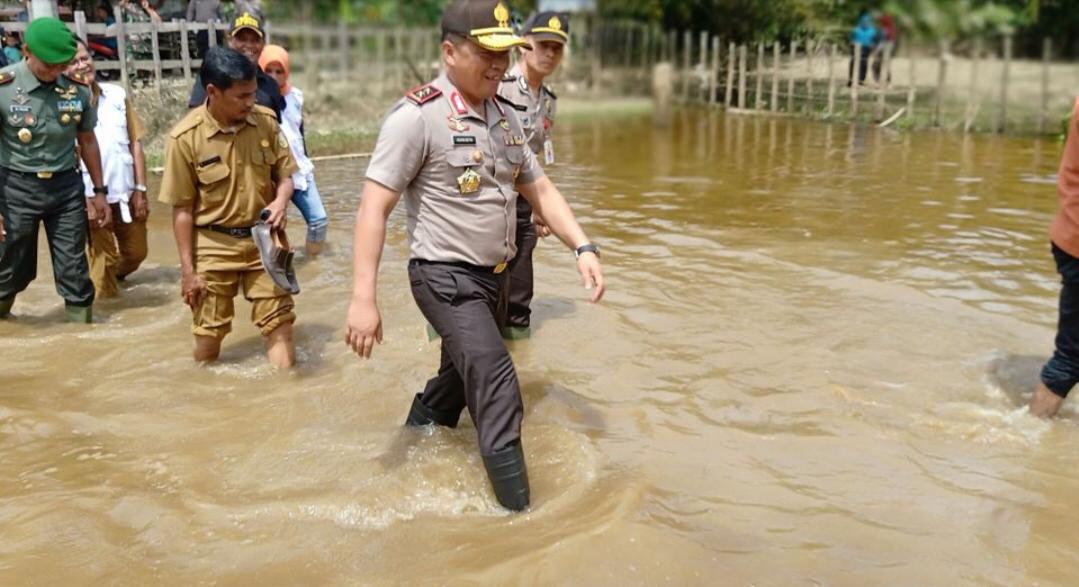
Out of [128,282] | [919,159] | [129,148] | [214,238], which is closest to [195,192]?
[214,238]

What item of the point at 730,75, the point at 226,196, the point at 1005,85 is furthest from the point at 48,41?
the point at 730,75

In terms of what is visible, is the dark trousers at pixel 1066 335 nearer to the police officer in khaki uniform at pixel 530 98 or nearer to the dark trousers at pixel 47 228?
the police officer in khaki uniform at pixel 530 98

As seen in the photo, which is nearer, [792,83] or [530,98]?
[530,98]

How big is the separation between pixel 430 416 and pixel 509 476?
717 mm

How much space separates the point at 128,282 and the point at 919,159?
372 inches

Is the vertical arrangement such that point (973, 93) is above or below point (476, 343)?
above

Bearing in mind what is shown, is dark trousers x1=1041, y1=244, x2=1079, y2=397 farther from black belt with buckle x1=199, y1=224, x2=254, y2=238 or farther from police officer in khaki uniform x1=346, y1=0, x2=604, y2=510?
black belt with buckle x1=199, y1=224, x2=254, y2=238

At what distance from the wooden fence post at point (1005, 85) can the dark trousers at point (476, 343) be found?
42.9 ft

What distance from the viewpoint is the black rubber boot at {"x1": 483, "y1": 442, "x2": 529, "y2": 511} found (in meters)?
3.16

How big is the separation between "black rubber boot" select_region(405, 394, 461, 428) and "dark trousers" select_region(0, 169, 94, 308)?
2697 millimetres

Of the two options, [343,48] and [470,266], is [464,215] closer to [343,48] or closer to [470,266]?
[470,266]

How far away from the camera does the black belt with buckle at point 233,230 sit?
4559 millimetres

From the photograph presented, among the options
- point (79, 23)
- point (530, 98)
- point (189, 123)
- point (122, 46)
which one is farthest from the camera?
point (122, 46)

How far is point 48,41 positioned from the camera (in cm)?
491
